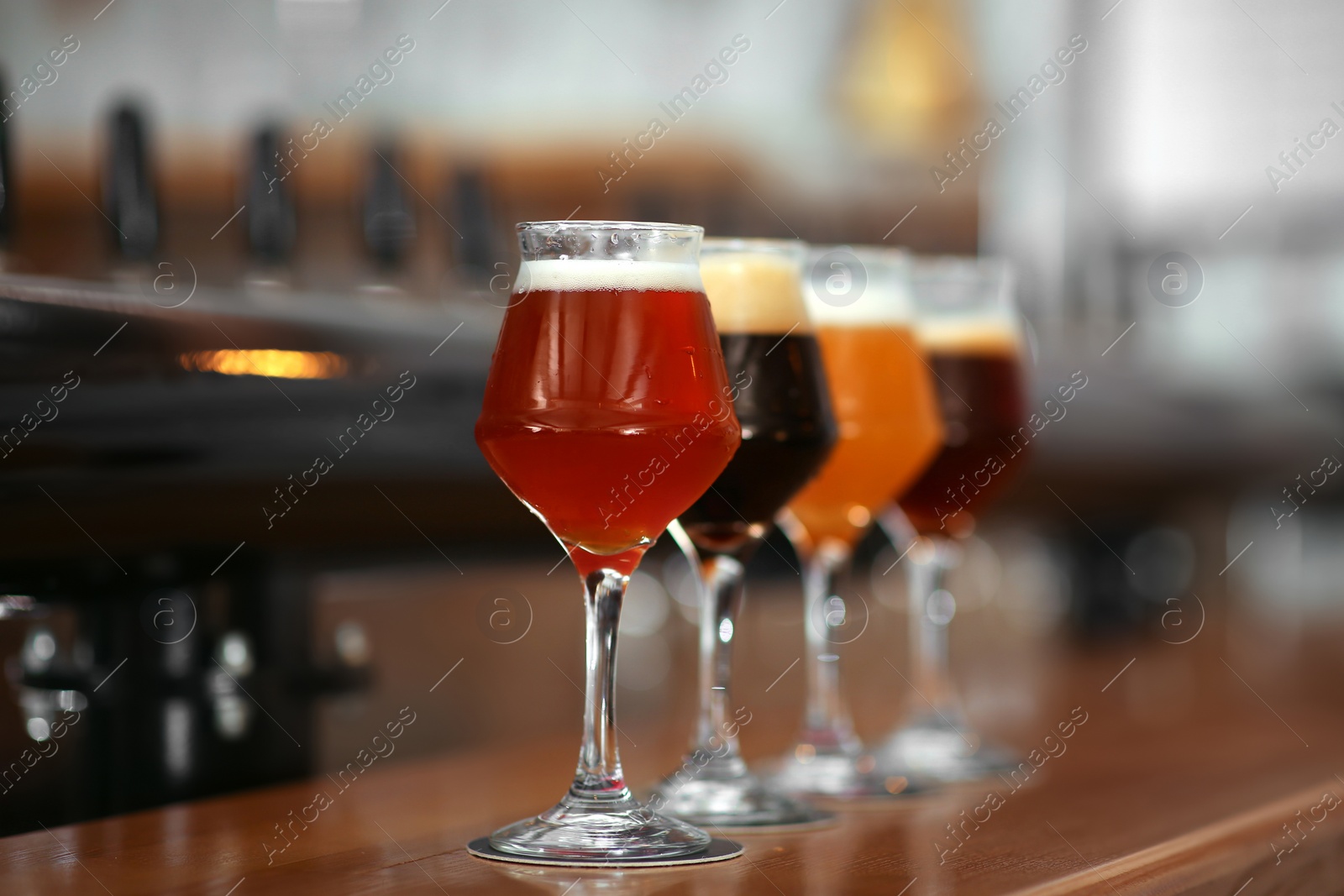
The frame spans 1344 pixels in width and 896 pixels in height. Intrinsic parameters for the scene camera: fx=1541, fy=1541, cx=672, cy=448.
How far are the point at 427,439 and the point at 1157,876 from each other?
64 cm

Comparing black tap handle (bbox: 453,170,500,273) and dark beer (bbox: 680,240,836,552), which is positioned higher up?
black tap handle (bbox: 453,170,500,273)

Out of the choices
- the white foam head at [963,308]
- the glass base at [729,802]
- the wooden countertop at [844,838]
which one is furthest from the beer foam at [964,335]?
the glass base at [729,802]

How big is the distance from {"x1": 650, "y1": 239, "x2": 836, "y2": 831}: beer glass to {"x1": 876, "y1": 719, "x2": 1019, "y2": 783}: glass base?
0.23m

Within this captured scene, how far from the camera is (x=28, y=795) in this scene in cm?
101

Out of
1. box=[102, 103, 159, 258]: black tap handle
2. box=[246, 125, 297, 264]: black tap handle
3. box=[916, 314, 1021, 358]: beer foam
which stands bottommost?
box=[916, 314, 1021, 358]: beer foam

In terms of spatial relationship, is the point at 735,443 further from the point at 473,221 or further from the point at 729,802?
the point at 473,221

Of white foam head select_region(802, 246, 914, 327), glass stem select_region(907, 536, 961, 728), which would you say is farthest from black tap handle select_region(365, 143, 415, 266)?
glass stem select_region(907, 536, 961, 728)

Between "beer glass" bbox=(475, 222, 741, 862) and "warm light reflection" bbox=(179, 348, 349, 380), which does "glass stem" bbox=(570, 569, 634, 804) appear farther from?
"warm light reflection" bbox=(179, 348, 349, 380)

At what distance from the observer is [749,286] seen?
1008 millimetres

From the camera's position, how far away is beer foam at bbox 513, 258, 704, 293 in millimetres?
837

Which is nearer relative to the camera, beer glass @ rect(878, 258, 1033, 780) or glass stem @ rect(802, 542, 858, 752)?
glass stem @ rect(802, 542, 858, 752)

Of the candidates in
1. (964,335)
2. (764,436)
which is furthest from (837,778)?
(964,335)

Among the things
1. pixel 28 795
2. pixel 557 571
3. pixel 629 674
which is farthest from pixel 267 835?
pixel 629 674

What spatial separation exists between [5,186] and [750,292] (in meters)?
0.56
